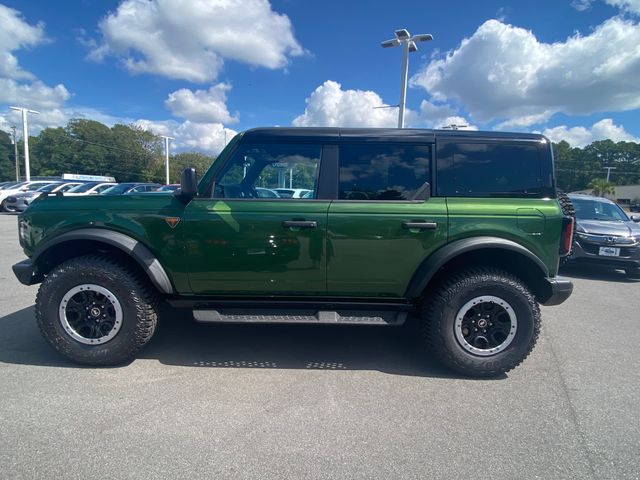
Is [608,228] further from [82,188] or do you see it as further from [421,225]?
[82,188]

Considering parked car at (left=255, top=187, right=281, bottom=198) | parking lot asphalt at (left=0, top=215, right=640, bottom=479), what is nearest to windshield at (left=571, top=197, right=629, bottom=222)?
parking lot asphalt at (left=0, top=215, right=640, bottom=479)

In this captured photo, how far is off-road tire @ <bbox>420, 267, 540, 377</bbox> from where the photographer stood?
9.74ft

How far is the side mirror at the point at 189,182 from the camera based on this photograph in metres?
2.88

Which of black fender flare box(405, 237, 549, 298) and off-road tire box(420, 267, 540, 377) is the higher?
black fender flare box(405, 237, 549, 298)

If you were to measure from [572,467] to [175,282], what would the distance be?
312 cm

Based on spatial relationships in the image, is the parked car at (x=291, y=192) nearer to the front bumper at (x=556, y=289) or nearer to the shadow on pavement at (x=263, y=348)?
the shadow on pavement at (x=263, y=348)

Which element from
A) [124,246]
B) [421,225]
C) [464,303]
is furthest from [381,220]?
[124,246]

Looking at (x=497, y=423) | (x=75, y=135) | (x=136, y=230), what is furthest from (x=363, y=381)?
(x=75, y=135)

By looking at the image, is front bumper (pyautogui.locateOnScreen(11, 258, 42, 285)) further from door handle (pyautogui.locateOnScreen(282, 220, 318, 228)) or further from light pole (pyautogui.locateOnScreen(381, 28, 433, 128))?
light pole (pyautogui.locateOnScreen(381, 28, 433, 128))

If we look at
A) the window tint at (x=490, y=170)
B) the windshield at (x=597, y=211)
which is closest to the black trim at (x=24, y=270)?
the window tint at (x=490, y=170)

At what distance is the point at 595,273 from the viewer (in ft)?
24.5

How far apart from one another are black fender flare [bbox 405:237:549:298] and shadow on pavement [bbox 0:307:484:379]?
819mm

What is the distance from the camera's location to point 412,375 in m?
3.04

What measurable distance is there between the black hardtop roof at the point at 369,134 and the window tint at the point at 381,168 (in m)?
0.08
